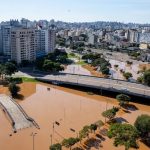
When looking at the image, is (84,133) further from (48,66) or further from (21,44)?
(21,44)

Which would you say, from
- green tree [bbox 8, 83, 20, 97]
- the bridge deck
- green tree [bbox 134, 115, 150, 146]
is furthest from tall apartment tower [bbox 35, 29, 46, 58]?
green tree [bbox 134, 115, 150, 146]

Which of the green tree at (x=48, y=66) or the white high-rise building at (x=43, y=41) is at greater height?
the white high-rise building at (x=43, y=41)

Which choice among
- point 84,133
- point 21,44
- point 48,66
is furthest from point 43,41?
point 84,133

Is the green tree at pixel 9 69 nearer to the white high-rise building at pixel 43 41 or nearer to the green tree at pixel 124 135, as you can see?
the white high-rise building at pixel 43 41

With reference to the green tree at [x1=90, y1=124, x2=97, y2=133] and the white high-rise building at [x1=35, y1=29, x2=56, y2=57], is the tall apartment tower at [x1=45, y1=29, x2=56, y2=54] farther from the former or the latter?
the green tree at [x1=90, y1=124, x2=97, y2=133]

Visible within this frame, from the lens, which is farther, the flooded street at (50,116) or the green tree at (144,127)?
the flooded street at (50,116)

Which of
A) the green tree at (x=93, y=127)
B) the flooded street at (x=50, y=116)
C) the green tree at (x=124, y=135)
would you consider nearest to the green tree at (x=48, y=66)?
the flooded street at (x=50, y=116)
